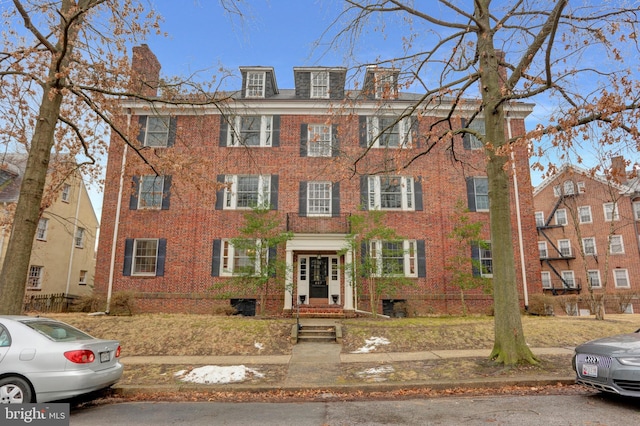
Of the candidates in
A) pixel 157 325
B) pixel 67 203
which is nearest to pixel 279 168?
pixel 157 325

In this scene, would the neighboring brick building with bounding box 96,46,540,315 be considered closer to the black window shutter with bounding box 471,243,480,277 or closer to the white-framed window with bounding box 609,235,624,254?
the black window shutter with bounding box 471,243,480,277

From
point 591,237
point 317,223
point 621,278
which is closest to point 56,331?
point 317,223

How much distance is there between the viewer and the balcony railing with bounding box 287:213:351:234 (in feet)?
57.3

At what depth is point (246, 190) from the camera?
18.3 meters

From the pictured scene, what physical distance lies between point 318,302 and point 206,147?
9.02 meters

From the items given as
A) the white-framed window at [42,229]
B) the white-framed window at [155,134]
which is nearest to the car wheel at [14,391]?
the white-framed window at [155,134]

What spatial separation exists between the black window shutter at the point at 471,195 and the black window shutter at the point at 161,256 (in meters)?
14.2

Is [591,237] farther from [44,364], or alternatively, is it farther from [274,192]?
[44,364]

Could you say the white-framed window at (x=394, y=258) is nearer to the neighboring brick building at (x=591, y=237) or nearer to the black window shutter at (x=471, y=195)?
the black window shutter at (x=471, y=195)

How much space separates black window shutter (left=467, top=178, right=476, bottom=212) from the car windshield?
642 inches

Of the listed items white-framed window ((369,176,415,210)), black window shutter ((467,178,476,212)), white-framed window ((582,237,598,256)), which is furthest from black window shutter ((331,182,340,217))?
white-framed window ((582,237,598,256))

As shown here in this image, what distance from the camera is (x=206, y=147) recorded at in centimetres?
1862

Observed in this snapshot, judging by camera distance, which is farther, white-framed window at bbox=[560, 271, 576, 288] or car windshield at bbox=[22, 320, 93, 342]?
white-framed window at bbox=[560, 271, 576, 288]
